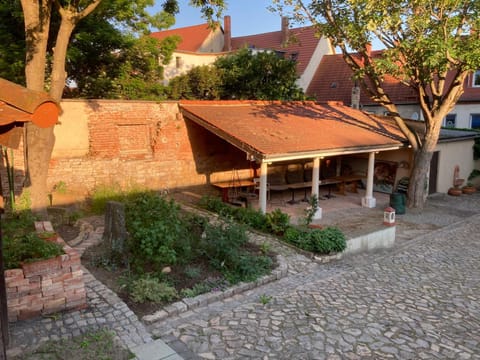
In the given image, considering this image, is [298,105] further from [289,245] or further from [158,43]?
[289,245]

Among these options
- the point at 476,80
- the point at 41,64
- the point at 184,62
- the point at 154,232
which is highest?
the point at 184,62

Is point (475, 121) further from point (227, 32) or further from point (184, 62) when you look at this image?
point (227, 32)

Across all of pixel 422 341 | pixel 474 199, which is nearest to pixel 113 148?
pixel 422 341

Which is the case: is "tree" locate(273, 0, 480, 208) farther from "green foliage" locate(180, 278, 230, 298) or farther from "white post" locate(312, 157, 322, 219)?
"green foliage" locate(180, 278, 230, 298)

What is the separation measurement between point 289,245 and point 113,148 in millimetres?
5962

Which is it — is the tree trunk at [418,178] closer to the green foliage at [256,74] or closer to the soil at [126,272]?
the green foliage at [256,74]

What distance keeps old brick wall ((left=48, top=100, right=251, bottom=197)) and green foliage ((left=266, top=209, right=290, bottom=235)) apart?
168 inches

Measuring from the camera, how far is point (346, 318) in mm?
5773

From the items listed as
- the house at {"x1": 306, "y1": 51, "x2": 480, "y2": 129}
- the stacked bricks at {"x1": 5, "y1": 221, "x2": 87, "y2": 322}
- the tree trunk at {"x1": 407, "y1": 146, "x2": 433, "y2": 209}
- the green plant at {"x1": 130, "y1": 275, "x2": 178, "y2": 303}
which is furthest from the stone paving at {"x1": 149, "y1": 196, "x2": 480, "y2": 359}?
the house at {"x1": 306, "y1": 51, "x2": 480, "y2": 129}

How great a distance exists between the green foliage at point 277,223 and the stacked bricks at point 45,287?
200 inches

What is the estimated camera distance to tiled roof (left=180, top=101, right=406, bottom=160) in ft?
34.2

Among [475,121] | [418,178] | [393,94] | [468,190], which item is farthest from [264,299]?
[475,121]

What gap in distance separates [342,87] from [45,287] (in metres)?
24.4

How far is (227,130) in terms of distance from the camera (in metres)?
10.7
